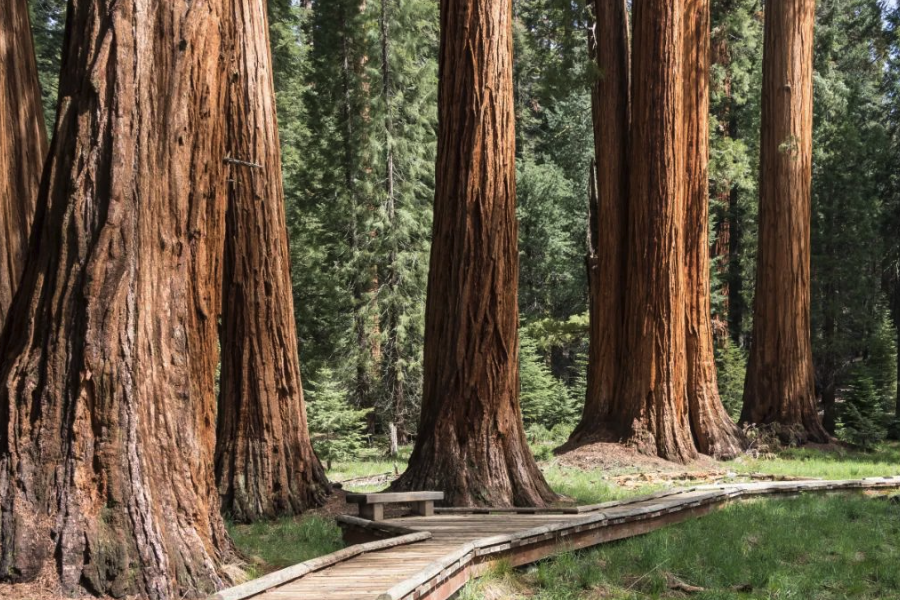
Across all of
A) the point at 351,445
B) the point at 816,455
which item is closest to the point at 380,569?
the point at 816,455

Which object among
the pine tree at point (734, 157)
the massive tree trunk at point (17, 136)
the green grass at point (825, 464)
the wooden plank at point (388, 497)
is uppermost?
the pine tree at point (734, 157)

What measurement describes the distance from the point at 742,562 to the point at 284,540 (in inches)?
147

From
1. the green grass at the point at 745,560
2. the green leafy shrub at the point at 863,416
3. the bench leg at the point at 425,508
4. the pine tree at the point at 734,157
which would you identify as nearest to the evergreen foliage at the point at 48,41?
the pine tree at the point at 734,157

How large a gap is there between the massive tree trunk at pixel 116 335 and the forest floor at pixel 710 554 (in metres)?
1.28

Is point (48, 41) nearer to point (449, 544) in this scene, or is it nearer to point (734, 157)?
point (734, 157)

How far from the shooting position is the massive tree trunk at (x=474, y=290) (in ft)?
30.8

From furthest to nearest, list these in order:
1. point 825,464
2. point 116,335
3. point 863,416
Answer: point 863,416 < point 825,464 < point 116,335

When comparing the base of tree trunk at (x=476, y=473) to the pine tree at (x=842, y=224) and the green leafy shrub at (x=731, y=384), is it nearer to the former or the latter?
the green leafy shrub at (x=731, y=384)

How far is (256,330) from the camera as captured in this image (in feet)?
31.8

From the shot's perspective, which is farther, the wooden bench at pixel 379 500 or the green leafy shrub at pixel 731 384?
the green leafy shrub at pixel 731 384

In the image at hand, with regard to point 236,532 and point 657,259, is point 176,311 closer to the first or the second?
point 236,532

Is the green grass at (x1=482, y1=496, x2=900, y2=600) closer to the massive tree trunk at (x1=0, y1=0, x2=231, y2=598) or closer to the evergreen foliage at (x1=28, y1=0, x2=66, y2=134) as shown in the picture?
the massive tree trunk at (x1=0, y1=0, x2=231, y2=598)

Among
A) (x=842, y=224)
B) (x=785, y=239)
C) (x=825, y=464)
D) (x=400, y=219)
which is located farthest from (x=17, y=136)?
(x=842, y=224)

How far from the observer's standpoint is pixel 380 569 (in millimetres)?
5859
